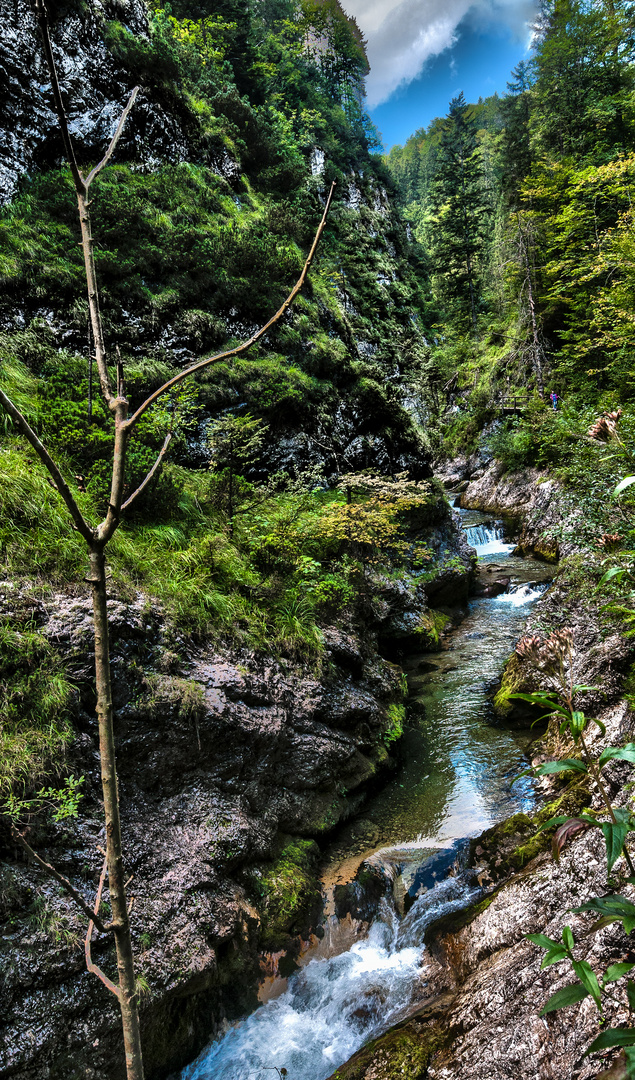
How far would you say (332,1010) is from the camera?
3764 mm

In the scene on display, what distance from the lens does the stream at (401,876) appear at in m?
3.58

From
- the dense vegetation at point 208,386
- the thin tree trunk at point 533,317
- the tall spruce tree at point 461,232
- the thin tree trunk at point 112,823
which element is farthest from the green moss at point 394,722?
the tall spruce tree at point 461,232

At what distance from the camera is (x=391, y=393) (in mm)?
11883

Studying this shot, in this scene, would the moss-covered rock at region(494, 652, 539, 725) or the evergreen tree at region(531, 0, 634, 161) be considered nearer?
the moss-covered rock at region(494, 652, 539, 725)

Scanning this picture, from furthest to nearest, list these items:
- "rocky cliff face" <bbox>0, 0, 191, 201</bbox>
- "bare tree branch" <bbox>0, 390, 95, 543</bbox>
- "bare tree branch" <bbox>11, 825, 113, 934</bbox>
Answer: "rocky cliff face" <bbox>0, 0, 191, 201</bbox>, "bare tree branch" <bbox>0, 390, 95, 543</bbox>, "bare tree branch" <bbox>11, 825, 113, 934</bbox>

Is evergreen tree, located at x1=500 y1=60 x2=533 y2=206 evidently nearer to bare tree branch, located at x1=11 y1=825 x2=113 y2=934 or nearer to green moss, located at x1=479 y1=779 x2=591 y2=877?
green moss, located at x1=479 y1=779 x2=591 y2=877

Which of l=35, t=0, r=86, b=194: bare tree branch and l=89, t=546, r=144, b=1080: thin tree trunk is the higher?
l=35, t=0, r=86, b=194: bare tree branch

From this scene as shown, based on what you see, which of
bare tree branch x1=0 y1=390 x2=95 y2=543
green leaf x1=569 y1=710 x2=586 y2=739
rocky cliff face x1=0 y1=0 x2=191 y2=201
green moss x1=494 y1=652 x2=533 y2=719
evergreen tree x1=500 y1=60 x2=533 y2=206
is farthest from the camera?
evergreen tree x1=500 y1=60 x2=533 y2=206

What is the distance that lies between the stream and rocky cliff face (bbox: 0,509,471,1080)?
0.25 metres

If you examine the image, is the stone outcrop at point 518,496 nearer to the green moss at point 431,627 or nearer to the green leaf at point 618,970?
the green moss at point 431,627

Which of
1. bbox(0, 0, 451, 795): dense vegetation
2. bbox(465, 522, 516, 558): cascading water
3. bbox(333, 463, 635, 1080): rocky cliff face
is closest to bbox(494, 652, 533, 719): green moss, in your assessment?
bbox(333, 463, 635, 1080): rocky cliff face

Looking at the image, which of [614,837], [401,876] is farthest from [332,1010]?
[614,837]

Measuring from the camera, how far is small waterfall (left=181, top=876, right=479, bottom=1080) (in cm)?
347

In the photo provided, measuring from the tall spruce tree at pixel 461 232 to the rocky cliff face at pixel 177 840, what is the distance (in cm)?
2727
